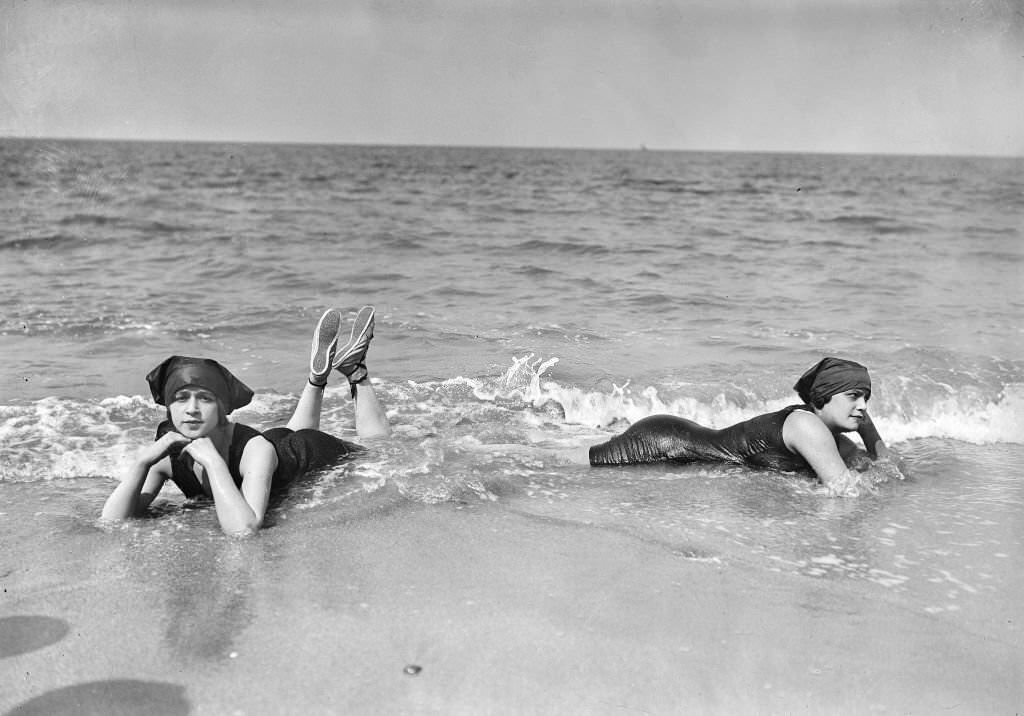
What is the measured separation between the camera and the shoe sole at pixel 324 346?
5.57 m

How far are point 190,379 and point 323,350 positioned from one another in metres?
1.40

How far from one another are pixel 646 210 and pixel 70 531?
19.9 meters

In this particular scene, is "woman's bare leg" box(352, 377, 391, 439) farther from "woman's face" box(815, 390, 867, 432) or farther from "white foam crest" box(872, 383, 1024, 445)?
"white foam crest" box(872, 383, 1024, 445)

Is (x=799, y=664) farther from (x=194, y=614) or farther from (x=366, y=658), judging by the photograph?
(x=194, y=614)

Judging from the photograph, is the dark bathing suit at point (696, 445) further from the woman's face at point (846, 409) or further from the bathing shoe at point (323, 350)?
the bathing shoe at point (323, 350)

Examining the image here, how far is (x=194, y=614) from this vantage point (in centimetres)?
341

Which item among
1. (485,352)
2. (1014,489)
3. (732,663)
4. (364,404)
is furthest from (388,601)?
(485,352)

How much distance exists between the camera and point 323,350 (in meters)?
5.63

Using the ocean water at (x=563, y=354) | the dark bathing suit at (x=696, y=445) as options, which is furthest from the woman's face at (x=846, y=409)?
the ocean water at (x=563, y=354)

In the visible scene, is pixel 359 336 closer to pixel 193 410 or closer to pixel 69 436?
pixel 193 410

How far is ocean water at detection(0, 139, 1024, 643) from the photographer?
4.45m

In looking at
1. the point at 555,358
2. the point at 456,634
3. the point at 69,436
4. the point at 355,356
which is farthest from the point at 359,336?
the point at 456,634

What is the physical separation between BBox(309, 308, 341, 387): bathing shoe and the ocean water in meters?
0.62

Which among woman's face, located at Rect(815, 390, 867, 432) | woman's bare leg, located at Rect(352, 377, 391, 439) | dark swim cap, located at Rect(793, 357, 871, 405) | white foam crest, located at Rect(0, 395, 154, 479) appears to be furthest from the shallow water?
dark swim cap, located at Rect(793, 357, 871, 405)
